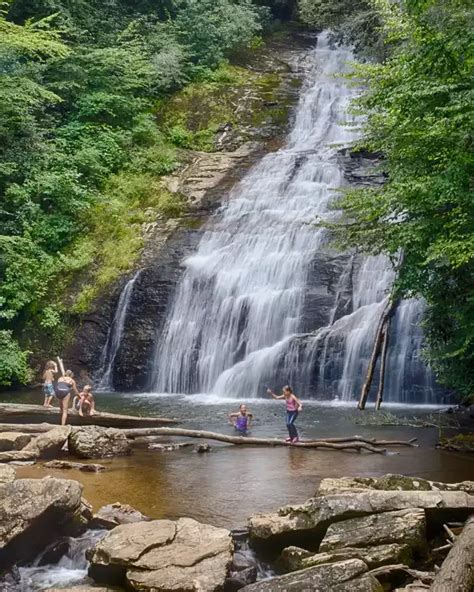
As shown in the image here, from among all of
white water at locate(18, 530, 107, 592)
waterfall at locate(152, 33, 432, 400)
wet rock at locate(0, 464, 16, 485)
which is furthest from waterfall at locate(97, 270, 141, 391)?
white water at locate(18, 530, 107, 592)

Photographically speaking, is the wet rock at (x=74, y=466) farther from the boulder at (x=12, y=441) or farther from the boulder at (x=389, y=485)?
the boulder at (x=389, y=485)

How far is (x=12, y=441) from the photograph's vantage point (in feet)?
37.8

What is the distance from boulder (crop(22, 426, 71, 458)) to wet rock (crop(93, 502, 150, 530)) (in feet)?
11.7

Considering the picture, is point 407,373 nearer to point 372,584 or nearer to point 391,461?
point 391,461

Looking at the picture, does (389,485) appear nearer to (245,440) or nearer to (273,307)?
(245,440)

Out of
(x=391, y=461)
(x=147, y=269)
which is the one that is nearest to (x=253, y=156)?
(x=147, y=269)

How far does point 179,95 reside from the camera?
3334 centimetres

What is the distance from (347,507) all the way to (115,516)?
2835mm

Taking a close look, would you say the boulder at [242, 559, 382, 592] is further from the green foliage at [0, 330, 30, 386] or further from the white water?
the green foliage at [0, 330, 30, 386]

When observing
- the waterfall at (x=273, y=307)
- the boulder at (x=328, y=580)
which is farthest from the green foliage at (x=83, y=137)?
the boulder at (x=328, y=580)

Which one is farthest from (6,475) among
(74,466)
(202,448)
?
(202,448)

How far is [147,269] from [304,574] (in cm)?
1852

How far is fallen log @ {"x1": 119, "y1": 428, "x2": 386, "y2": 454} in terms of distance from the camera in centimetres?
1216

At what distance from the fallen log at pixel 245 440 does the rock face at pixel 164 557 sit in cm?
561
